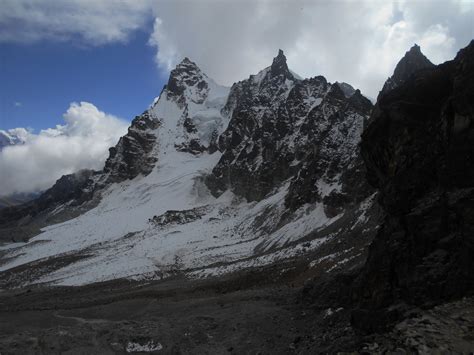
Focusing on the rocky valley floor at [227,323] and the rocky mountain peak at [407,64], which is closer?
the rocky valley floor at [227,323]

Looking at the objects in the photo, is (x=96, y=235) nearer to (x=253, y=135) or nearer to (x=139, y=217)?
(x=139, y=217)

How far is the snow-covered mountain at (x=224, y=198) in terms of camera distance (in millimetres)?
63219

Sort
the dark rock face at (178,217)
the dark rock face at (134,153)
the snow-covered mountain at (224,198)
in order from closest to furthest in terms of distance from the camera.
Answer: the snow-covered mountain at (224,198)
the dark rock face at (178,217)
the dark rock face at (134,153)

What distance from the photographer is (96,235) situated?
114 metres

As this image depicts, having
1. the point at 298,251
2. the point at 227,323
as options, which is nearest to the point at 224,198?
the point at 298,251

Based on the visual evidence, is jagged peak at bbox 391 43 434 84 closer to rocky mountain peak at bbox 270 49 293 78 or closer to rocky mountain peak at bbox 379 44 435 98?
rocky mountain peak at bbox 379 44 435 98

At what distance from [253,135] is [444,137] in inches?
4383

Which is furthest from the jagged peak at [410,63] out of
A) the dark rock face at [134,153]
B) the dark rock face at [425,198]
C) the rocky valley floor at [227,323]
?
the dark rock face at [134,153]

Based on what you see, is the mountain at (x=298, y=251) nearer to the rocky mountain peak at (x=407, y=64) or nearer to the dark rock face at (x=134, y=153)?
the rocky mountain peak at (x=407, y=64)

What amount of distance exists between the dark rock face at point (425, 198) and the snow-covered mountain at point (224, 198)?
17.7 m

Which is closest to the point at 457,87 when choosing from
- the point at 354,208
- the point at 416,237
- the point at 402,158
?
the point at 402,158

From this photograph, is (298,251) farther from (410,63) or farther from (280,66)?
(280,66)

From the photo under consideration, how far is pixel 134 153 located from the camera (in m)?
178

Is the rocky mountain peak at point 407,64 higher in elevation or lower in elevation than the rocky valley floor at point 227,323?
higher
